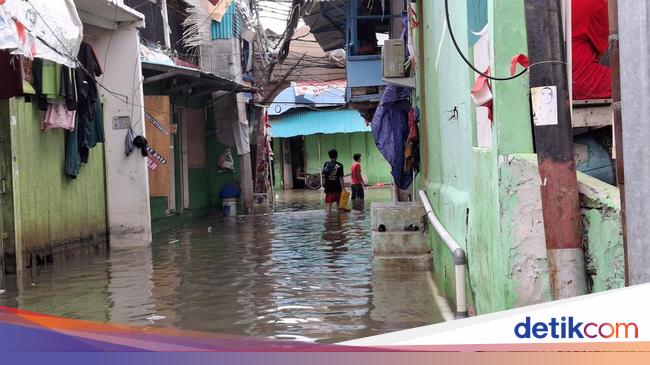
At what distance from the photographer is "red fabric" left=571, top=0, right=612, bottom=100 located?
5016 millimetres

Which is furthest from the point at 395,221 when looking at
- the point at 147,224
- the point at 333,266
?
the point at 147,224

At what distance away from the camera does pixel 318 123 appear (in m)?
34.0

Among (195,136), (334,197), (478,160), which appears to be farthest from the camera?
(195,136)

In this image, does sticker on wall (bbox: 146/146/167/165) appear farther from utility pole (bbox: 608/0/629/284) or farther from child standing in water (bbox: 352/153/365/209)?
utility pole (bbox: 608/0/629/284)

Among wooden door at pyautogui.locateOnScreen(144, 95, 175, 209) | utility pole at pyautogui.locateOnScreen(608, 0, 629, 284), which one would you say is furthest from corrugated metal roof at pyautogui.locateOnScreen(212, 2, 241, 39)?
utility pole at pyautogui.locateOnScreen(608, 0, 629, 284)

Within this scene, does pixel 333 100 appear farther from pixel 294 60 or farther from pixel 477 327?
pixel 477 327

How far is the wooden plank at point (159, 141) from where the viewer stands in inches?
567

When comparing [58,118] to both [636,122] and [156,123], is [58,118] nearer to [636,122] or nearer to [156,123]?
[156,123]

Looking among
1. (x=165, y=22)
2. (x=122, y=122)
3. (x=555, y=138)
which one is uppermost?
(x=165, y=22)

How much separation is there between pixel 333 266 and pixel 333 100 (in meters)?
23.0

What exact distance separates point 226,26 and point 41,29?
1317 cm

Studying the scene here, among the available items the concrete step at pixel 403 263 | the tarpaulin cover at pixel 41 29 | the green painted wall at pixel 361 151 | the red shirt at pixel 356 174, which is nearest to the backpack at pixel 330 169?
the red shirt at pixel 356 174

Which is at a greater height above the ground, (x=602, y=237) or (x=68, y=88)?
(x=68, y=88)

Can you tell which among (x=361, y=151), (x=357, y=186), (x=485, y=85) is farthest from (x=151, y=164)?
(x=361, y=151)
